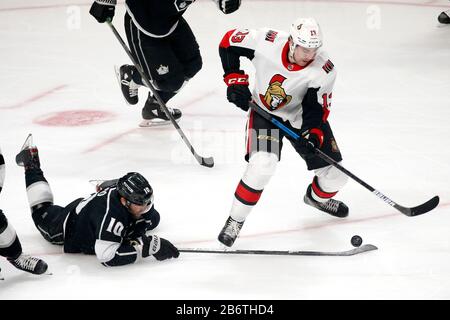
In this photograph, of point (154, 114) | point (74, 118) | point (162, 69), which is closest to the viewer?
point (162, 69)

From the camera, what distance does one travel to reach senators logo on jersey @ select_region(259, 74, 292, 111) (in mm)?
3861

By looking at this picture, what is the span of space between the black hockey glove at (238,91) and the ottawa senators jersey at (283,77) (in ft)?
0.18

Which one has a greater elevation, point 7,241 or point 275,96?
point 275,96

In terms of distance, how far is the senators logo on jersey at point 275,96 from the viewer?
3861 millimetres

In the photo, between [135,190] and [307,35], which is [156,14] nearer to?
[307,35]

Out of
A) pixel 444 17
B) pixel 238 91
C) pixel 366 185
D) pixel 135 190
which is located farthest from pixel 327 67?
pixel 444 17

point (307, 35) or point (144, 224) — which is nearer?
point (307, 35)

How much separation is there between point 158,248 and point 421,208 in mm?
1109

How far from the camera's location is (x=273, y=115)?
13.0 ft

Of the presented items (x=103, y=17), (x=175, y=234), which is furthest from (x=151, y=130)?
(x=175, y=234)

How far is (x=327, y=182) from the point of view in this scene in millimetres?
4078

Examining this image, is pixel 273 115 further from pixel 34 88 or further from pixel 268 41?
pixel 34 88

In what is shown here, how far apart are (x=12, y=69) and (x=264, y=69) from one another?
329 cm

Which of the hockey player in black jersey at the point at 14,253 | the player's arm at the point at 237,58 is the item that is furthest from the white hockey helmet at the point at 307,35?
the hockey player in black jersey at the point at 14,253
